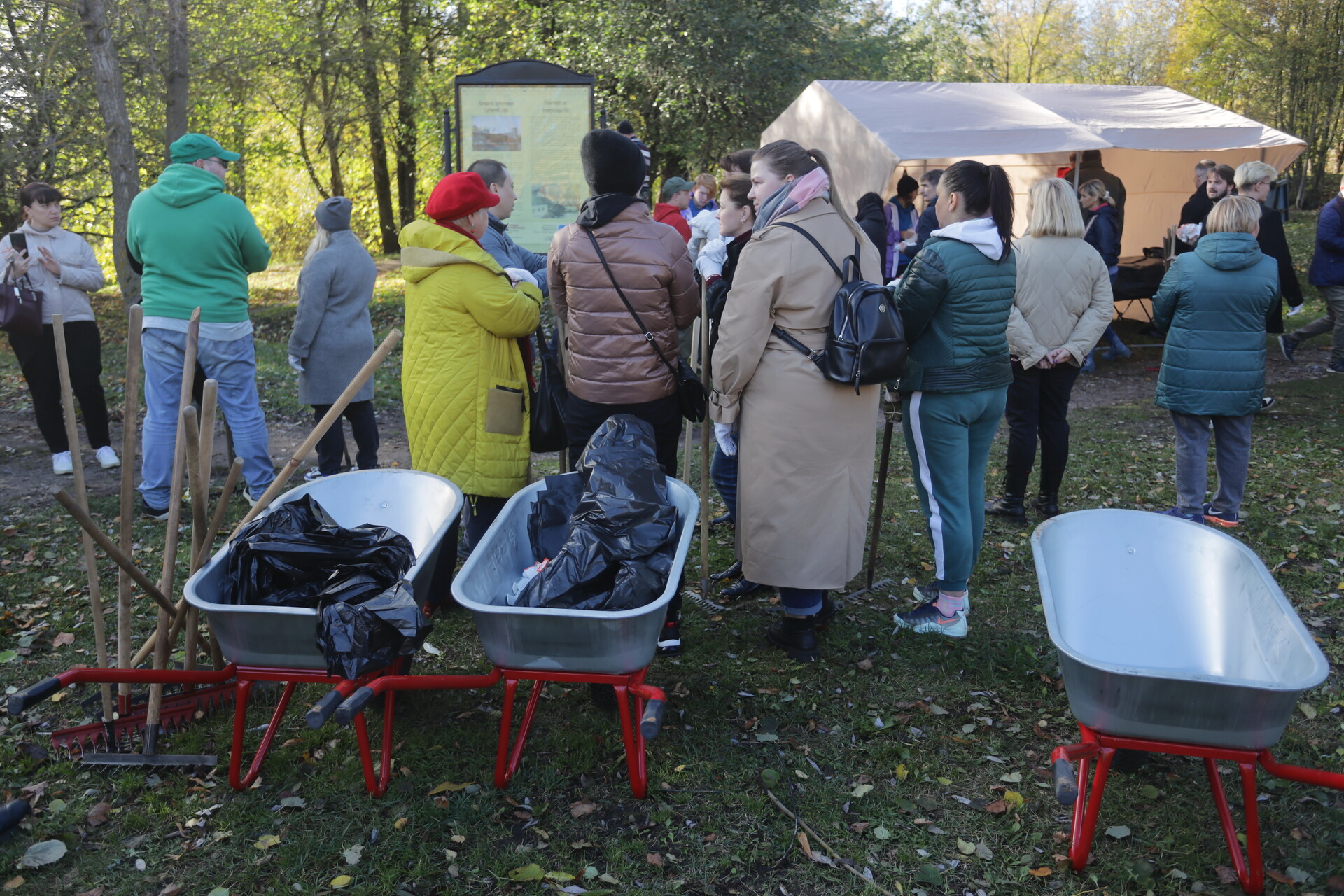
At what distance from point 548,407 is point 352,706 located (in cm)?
195

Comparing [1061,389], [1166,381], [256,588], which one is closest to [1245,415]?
[1166,381]

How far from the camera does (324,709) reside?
2.17 m

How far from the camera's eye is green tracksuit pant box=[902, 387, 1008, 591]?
378 centimetres

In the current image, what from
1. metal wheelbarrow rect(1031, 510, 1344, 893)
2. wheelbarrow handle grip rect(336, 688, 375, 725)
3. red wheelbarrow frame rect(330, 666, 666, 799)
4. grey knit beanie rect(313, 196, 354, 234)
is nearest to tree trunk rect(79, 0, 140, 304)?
grey knit beanie rect(313, 196, 354, 234)

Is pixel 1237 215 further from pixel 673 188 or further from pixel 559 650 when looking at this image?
pixel 673 188

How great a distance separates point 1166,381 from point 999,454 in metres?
2.00

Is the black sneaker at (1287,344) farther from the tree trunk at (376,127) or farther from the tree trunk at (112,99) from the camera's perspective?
the tree trunk at (376,127)

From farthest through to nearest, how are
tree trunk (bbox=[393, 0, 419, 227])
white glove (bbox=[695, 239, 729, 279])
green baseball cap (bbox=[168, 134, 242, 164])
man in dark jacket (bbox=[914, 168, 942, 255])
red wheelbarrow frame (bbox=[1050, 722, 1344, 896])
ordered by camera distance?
tree trunk (bbox=[393, 0, 419, 227]) → man in dark jacket (bbox=[914, 168, 942, 255]) → green baseball cap (bbox=[168, 134, 242, 164]) → white glove (bbox=[695, 239, 729, 279]) → red wheelbarrow frame (bbox=[1050, 722, 1344, 896])

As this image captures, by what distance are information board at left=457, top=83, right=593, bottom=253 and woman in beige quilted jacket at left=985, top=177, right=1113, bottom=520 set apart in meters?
3.09

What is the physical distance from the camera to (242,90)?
14938mm

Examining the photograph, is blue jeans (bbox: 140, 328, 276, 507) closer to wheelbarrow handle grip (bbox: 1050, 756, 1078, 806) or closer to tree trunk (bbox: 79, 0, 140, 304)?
tree trunk (bbox: 79, 0, 140, 304)

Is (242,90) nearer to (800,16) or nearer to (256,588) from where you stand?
(800,16)

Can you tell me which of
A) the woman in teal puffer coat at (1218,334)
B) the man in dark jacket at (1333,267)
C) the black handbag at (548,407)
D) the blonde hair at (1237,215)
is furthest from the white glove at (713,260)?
the man in dark jacket at (1333,267)

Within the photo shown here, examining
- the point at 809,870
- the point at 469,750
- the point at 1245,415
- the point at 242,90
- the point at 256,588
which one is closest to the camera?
the point at 809,870
